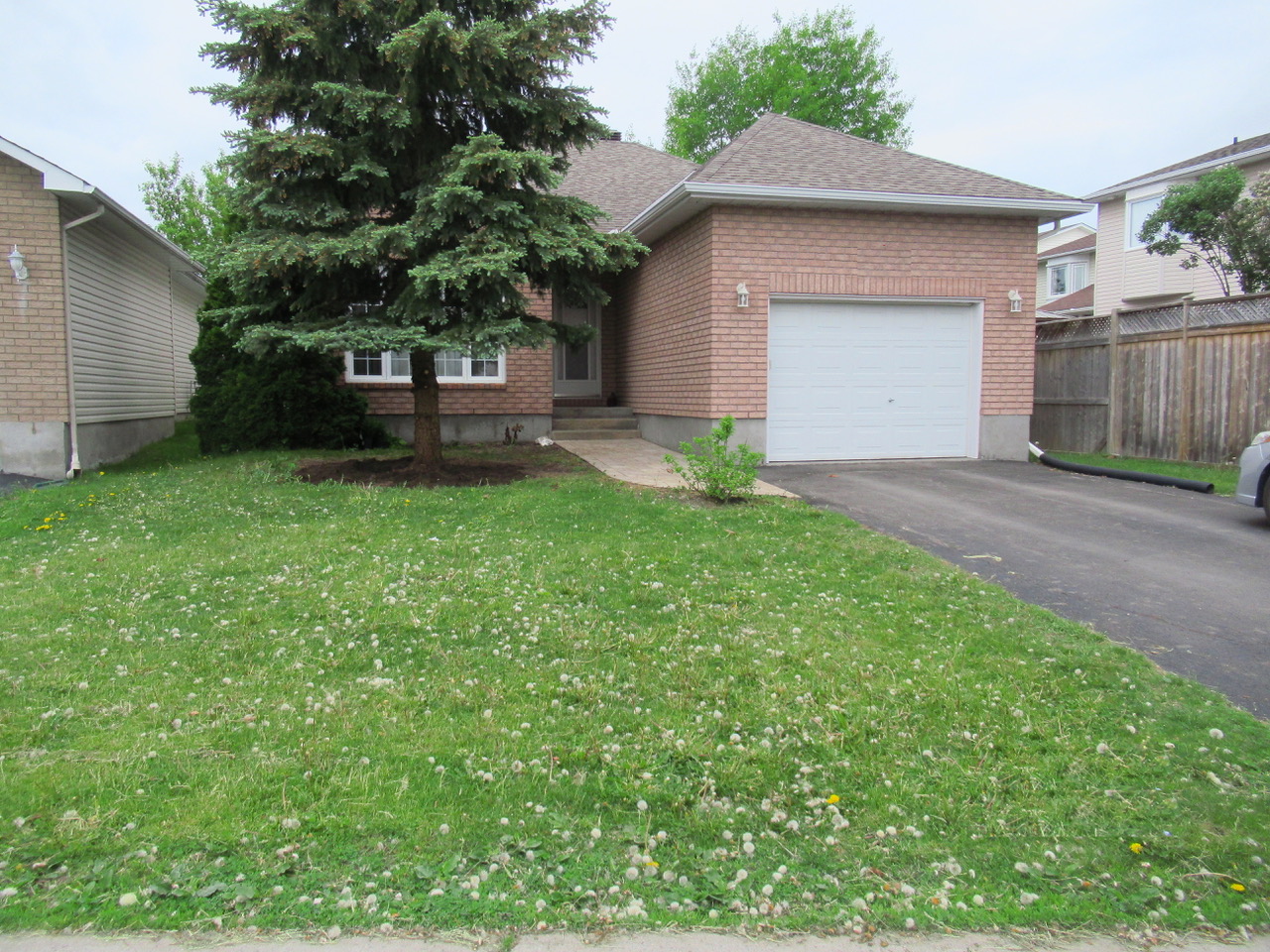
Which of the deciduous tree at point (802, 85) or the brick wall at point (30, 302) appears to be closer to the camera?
the brick wall at point (30, 302)

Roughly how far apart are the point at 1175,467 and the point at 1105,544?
18.3 ft

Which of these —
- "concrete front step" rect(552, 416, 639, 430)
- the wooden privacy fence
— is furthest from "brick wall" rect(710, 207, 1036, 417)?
"concrete front step" rect(552, 416, 639, 430)

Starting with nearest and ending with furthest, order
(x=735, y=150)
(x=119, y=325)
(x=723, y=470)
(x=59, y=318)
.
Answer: (x=723, y=470)
(x=59, y=318)
(x=735, y=150)
(x=119, y=325)

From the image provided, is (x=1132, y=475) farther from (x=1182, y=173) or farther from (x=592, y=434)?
(x=1182, y=173)

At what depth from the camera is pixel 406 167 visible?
31.7 feet

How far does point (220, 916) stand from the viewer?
2418mm

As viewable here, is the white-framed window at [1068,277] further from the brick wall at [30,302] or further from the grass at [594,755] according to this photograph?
the brick wall at [30,302]

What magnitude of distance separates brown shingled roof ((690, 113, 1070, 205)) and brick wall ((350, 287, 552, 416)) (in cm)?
430

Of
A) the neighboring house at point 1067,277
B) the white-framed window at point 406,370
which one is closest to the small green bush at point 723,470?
the white-framed window at point 406,370

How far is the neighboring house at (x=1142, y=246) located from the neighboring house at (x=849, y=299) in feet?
35.3

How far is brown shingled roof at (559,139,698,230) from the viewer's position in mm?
16016

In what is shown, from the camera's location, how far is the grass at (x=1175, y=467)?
1022 centimetres

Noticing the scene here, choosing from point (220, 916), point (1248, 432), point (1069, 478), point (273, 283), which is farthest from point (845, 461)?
point (220, 916)

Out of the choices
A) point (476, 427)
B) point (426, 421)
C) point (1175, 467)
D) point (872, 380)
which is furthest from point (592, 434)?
point (1175, 467)
